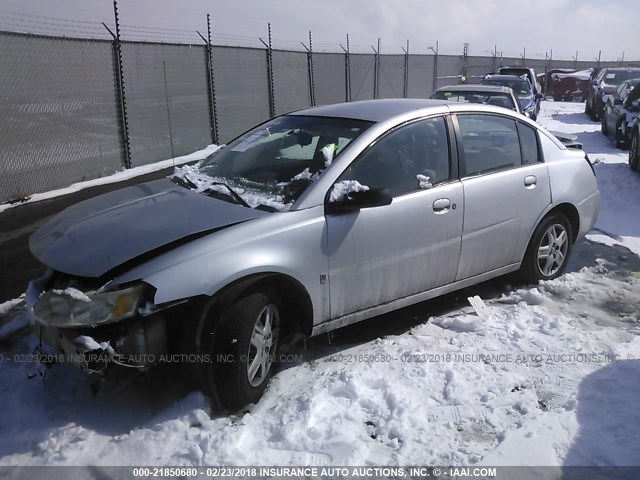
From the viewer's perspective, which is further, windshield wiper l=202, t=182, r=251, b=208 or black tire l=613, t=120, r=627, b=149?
black tire l=613, t=120, r=627, b=149

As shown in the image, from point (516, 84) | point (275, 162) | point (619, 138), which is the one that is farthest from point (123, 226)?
point (516, 84)

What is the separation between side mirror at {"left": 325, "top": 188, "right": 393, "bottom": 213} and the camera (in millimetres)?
3514

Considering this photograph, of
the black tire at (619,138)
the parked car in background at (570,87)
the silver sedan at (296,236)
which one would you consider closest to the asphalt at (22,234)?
the silver sedan at (296,236)

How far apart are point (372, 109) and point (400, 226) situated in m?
0.99

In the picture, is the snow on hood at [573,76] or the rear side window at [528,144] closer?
the rear side window at [528,144]

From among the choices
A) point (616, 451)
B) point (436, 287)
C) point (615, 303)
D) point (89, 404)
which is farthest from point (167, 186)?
point (615, 303)

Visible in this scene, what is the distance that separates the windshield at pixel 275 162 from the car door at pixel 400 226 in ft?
0.77

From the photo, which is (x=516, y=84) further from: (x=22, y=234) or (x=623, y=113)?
(x=22, y=234)

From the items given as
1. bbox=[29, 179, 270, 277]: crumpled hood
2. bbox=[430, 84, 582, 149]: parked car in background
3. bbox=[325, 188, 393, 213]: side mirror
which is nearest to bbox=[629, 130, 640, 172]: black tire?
bbox=[430, 84, 582, 149]: parked car in background

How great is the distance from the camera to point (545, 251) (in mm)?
5004

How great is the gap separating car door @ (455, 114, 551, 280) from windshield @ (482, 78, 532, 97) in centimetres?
1137

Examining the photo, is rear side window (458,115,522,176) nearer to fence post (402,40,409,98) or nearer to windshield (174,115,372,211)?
windshield (174,115,372,211)

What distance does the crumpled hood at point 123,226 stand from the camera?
3031 mm

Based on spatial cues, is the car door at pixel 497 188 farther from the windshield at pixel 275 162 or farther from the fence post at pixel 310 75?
the fence post at pixel 310 75
